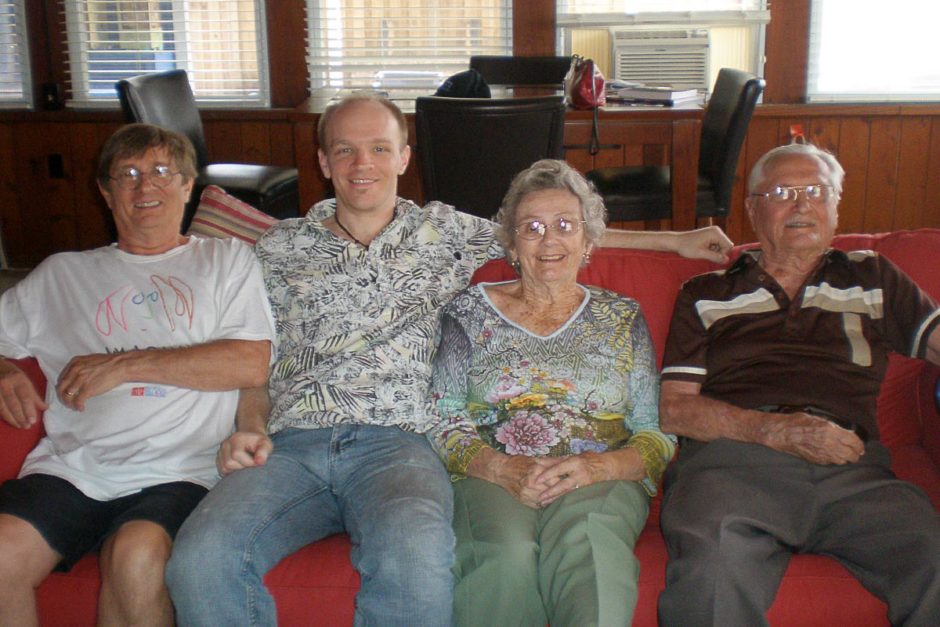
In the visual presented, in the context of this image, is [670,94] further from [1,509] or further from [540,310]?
[1,509]

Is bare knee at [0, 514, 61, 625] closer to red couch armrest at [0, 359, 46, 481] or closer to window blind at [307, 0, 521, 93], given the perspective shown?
red couch armrest at [0, 359, 46, 481]

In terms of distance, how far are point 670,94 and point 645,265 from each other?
1792 mm

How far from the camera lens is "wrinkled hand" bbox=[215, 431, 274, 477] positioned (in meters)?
1.89

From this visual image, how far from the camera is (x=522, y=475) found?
6.11ft

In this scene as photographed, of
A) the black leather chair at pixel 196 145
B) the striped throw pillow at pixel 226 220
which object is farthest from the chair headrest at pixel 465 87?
the striped throw pillow at pixel 226 220

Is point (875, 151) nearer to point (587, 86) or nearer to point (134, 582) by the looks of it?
point (587, 86)

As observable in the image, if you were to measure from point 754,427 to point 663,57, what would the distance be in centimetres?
329

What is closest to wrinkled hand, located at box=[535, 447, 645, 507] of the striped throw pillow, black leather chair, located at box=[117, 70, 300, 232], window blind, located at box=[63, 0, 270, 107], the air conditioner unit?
the striped throw pillow

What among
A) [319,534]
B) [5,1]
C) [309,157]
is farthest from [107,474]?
[5,1]

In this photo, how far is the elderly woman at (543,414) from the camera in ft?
5.64

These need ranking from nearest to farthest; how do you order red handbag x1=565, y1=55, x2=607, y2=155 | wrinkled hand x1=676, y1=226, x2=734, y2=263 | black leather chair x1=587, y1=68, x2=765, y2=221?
wrinkled hand x1=676, y1=226, x2=734, y2=263
red handbag x1=565, y1=55, x2=607, y2=155
black leather chair x1=587, y1=68, x2=765, y2=221

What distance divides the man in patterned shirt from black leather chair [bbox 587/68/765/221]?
165 cm

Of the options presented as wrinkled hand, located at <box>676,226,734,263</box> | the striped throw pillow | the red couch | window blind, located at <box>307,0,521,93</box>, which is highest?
window blind, located at <box>307,0,521,93</box>

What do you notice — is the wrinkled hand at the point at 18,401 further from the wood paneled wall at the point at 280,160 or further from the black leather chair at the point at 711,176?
the wood paneled wall at the point at 280,160
